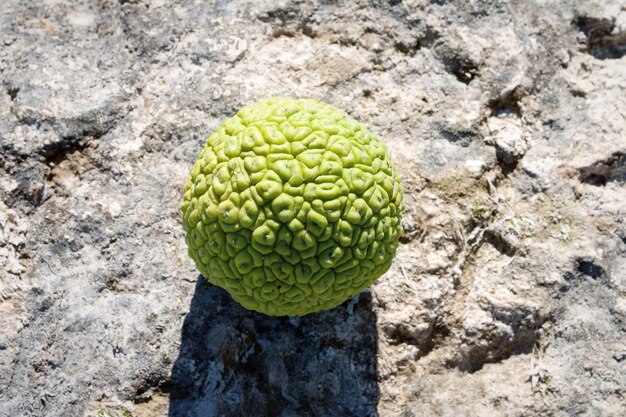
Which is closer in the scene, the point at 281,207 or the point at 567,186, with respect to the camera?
the point at 281,207

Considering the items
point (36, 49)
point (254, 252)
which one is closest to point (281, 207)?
point (254, 252)

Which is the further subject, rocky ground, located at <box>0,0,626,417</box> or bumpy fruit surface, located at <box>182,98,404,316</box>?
rocky ground, located at <box>0,0,626,417</box>

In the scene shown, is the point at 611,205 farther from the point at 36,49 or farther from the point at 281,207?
the point at 36,49

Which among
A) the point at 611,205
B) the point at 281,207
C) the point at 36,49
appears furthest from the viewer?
the point at 36,49

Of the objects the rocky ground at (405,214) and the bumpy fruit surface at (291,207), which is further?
the rocky ground at (405,214)
